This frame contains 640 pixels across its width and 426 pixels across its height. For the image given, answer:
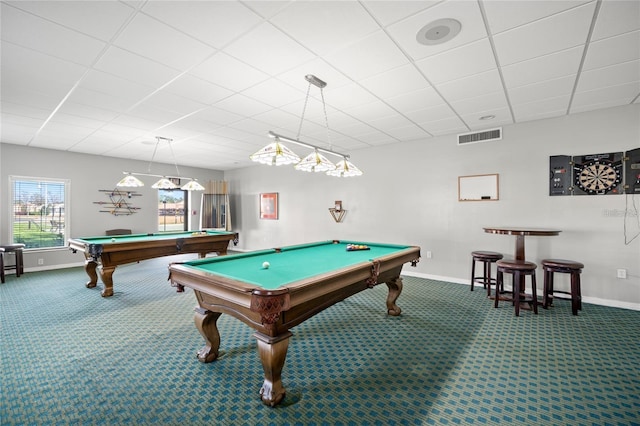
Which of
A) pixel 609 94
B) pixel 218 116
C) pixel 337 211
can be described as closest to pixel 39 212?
pixel 218 116

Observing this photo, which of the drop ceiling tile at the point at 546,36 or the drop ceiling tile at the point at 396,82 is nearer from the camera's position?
the drop ceiling tile at the point at 546,36

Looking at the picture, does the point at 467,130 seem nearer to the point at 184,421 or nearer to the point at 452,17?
the point at 452,17

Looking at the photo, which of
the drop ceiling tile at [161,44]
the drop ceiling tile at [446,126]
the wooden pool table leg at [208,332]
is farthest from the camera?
the drop ceiling tile at [446,126]

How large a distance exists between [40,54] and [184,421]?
324 cm

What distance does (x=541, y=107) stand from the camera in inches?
153

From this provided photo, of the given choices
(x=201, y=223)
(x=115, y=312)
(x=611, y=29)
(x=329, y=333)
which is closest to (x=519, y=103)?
(x=611, y=29)

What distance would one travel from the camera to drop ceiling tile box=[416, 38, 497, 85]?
2.48 metres

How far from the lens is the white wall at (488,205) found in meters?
3.87

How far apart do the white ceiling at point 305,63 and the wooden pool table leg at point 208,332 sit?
7.59 feet

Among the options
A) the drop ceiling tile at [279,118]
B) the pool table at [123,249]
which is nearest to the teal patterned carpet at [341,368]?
the pool table at [123,249]

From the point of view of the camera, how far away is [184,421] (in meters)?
1.75

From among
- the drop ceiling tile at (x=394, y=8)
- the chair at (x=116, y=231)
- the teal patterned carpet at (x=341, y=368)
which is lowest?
the teal patterned carpet at (x=341, y=368)

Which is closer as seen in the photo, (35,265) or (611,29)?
(611,29)

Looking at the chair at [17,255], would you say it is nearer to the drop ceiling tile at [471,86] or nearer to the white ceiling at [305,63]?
the white ceiling at [305,63]
